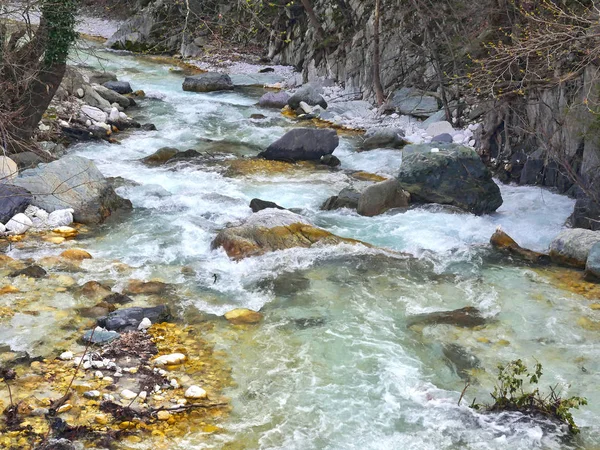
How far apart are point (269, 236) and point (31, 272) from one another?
10.1ft

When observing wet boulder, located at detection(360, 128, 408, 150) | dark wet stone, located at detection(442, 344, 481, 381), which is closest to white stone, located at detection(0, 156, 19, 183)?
dark wet stone, located at detection(442, 344, 481, 381)

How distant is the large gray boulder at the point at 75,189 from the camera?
1056cm

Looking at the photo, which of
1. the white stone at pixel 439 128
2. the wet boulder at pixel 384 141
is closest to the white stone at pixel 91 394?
the wet boulder at pixel 384 141

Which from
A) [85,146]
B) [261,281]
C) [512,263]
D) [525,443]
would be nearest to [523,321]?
[512,263]

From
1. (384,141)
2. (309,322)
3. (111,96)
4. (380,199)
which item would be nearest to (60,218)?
(309,322)

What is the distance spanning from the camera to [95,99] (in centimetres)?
1712

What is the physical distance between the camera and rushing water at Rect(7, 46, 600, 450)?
5.97 meters

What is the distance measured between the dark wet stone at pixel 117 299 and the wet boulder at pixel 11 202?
279 centimetres

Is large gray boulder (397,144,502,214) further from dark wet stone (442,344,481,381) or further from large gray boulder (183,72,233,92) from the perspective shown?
large gray boulder (183,72,233,92)

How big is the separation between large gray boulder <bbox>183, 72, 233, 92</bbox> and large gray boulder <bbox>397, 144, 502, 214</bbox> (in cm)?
1071

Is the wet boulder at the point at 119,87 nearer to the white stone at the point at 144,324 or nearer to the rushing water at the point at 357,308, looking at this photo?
the rushing water at the point at 357,308

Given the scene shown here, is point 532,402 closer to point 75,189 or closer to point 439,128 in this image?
point 75,189

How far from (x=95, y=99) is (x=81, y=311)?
1059 cm

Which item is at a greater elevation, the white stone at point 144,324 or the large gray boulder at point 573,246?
the large gray boulder at point 573,246
